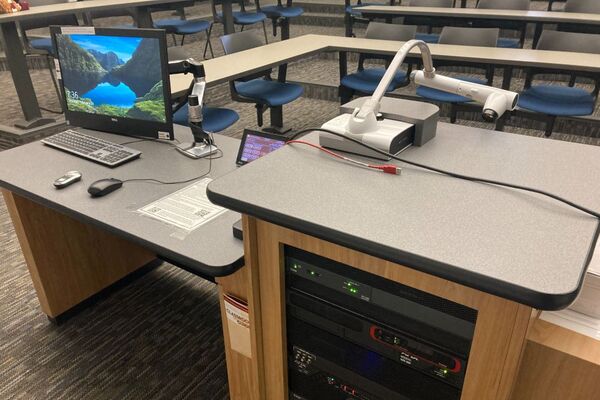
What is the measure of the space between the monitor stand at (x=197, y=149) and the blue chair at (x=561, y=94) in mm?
2283

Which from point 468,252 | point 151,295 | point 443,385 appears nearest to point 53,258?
point 151,295

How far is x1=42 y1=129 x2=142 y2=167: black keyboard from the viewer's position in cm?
157

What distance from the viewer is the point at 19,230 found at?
1680 millimetres

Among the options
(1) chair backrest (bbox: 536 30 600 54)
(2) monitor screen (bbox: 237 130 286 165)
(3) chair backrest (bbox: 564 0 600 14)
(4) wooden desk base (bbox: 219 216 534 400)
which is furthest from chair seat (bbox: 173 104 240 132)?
(3) chair backrest (bbox: 564 0 600 14)

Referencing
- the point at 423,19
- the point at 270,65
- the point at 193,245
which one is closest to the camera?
the point at 193,245

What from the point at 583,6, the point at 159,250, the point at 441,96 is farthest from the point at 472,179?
the point at 583,6

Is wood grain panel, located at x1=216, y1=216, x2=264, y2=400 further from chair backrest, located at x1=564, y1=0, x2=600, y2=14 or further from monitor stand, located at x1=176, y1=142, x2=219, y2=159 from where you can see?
chair backrest, located at x1=564, y1=0, x2=600, y2=14

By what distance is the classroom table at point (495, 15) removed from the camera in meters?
3.71

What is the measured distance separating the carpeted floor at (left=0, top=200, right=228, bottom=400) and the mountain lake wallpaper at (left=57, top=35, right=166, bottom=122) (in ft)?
2.64

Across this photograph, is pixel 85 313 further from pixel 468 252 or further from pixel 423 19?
pixel 423 19

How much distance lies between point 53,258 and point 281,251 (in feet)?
3.94

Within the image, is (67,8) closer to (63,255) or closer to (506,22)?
(63,255)

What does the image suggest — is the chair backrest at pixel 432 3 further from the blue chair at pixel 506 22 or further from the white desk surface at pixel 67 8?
the white desk surface at pixel 67 8

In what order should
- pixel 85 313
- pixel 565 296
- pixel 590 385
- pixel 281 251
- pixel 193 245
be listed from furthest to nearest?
pixel 85 313 < pixel 193 245 < pixel 281 251 < pixel 590 385 < pixel 565 296
